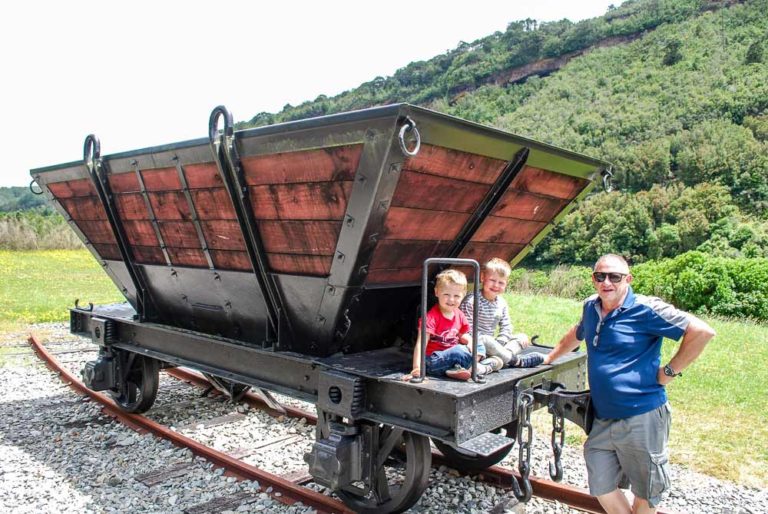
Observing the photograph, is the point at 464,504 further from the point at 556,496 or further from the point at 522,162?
the point at 522,162

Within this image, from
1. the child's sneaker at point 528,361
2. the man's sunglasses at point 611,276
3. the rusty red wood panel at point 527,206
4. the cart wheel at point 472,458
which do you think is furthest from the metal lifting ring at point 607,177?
the cart wheel at point 472,458

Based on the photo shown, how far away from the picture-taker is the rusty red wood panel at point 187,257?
4949 millimetres

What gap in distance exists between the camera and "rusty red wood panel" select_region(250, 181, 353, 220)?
11.5 ft

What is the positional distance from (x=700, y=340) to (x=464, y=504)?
2108mm

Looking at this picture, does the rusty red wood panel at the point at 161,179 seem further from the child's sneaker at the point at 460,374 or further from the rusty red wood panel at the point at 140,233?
the child's sneaker at the point at 460,374

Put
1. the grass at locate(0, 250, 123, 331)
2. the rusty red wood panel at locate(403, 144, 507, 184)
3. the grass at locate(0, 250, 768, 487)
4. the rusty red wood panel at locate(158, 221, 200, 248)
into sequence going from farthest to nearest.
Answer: the grass at locate(0, 250, 123, 331) < the grass at locate(0, 250, 768, 487) < the rusty red wood panel at locate(158, 221, 200, 248) < the rusty red wood panel at locate(403, 144, 507, 184)

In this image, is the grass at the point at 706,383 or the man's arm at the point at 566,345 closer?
the man's arm at the point at 566,345

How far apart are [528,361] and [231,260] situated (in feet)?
7.82

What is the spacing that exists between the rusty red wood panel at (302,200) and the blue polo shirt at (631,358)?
172 centimetres

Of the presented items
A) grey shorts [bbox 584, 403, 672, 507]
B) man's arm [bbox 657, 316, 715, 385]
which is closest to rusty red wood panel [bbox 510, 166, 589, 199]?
man's arm [bbox 657, 316, 715, 385]

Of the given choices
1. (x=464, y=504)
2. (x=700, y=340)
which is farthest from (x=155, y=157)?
(x=700, y=340)

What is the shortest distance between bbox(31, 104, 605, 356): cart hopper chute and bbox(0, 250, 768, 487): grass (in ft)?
8.28

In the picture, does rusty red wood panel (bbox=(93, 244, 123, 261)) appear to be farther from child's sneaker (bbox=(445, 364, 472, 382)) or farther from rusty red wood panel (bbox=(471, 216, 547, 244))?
child's sneaker (bbox=(445, 364, 472, 382))

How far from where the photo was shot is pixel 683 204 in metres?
43.0
